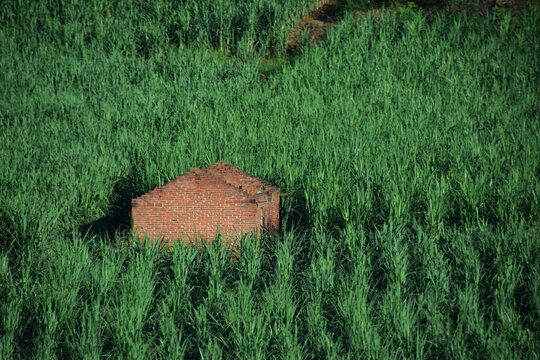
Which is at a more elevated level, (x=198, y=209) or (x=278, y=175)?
(x=198, y=209)

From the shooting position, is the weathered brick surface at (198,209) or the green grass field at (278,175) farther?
the weathered brick surface at (198,209)

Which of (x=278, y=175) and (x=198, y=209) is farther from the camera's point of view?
(x=278, y=175)

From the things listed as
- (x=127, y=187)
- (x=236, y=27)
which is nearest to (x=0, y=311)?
(x=127, y=187)

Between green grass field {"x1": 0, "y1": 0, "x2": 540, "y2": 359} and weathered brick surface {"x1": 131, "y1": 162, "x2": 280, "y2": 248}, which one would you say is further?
weathered brick surface {"x1": 131, "y1": 162, "x2": 280, "y2": 248}
